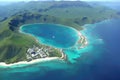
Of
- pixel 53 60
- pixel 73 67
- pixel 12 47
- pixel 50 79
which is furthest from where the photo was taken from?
pixel 12 47

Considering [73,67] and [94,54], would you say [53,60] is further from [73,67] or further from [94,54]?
[94,54]

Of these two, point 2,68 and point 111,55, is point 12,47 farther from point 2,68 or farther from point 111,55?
point 111,55

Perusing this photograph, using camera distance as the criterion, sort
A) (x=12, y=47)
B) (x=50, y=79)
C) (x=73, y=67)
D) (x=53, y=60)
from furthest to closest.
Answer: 1. (x=12, y=47)
2. (x=53, y=60)
3. (x=73, y=67)
4. (x=50, y=79)

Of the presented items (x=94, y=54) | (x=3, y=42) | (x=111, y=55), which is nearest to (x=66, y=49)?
(x=94, y=54)

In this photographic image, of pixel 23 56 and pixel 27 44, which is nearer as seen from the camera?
pixel 23 56

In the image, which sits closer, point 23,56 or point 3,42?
point 23,56

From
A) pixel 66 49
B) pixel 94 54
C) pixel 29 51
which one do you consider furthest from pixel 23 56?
pixel 94 54

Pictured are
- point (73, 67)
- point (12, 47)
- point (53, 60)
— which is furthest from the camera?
point (12, 47)

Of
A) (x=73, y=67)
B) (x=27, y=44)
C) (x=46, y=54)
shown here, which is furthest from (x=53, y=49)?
(x=73, y=67)
